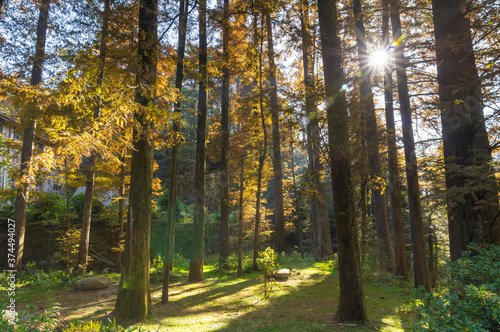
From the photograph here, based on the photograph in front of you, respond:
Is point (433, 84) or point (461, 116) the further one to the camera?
point (433, 84)

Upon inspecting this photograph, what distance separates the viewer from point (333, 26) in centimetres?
566

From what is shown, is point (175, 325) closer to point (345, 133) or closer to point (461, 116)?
point (345, 133)

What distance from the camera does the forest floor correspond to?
5246mm

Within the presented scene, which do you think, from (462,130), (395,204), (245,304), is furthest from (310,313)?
(395,204)

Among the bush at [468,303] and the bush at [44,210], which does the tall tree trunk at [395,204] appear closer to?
the bush at [468,303]

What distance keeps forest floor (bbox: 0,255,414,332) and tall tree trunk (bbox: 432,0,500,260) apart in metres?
2.22

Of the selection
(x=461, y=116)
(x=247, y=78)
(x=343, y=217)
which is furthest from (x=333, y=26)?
(x=247, y=78)

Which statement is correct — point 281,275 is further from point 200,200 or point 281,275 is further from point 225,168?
point 225,168

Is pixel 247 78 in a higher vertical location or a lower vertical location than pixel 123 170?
higher

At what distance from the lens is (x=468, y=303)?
2879mm

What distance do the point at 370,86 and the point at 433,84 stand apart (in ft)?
8.17

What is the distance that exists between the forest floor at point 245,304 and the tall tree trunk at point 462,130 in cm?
222

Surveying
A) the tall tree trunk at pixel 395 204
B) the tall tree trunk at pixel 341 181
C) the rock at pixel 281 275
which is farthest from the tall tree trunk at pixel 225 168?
the tall tree trunk at pixel 395 204

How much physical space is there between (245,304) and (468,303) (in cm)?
509
